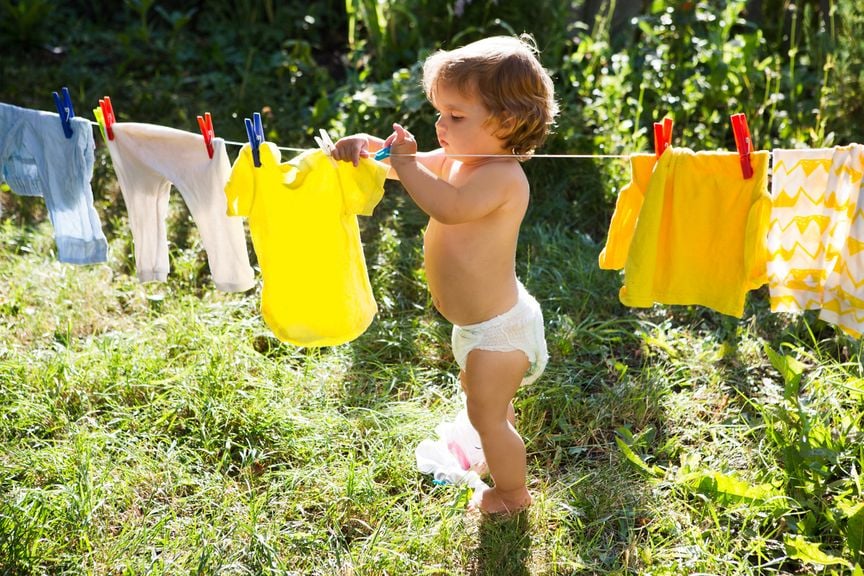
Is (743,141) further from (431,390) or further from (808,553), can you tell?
(431,390)

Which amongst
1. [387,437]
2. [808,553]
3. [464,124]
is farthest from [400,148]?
[808,553]

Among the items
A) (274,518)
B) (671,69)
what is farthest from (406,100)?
(274,518)

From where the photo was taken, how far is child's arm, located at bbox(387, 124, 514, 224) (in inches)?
82.2

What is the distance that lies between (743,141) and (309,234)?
3.41 feet

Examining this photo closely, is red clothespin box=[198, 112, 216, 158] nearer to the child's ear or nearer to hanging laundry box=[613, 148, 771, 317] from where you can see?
the child's ear

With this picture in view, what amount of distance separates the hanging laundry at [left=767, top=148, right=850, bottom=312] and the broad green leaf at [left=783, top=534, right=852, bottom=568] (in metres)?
0.60

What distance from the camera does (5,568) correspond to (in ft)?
7.15

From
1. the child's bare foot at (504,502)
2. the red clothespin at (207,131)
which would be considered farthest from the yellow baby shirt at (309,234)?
the child's bare foot at (504,502)

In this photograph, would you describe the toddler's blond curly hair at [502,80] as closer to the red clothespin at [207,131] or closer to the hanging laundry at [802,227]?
the red clothespin at [207,131]

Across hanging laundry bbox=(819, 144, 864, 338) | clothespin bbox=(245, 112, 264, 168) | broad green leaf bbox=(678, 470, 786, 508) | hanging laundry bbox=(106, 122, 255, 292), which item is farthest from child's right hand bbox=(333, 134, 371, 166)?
broad green leaf bbox=(678, 470, 786, 508)

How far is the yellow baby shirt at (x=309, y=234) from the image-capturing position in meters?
2.11

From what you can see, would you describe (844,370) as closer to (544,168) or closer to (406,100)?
(544,168)

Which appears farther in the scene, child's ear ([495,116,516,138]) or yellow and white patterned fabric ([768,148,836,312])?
yellow and white patterned fabric ([768,148,836,312])

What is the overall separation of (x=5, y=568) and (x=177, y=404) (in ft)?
2.33
